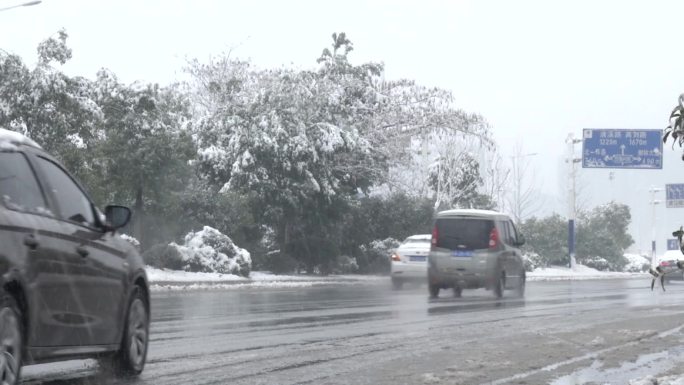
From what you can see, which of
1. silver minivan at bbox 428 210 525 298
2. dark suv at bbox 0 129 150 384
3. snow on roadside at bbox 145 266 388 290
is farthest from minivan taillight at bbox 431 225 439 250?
dark suv at bbox 0 129 150 384

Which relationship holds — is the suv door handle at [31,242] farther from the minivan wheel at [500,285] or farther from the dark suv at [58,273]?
the minivan wheel at [500,285]

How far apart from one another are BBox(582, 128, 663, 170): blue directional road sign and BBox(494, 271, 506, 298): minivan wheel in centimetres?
2749

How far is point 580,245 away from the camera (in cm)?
6500

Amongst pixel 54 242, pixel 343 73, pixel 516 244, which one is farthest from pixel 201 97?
pixel 54 242

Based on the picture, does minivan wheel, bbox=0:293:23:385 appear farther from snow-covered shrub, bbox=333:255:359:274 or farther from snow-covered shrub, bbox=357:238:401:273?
snow-covered shrub, bbox=357:238:401:273

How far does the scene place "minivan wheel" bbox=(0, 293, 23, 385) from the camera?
21.9 feet

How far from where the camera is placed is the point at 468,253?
81.3ft

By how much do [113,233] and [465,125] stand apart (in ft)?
128

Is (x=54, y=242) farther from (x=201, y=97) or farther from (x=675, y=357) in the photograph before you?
(x=201, y=97)

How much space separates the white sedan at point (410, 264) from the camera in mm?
30250

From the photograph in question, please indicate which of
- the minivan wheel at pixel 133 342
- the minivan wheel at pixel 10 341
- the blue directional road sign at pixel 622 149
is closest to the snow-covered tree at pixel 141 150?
the minivan wheel at pixel 133 342

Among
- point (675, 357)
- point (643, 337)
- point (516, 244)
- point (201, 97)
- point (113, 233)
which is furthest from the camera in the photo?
point (201, 97)

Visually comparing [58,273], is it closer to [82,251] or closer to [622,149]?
[82,251]

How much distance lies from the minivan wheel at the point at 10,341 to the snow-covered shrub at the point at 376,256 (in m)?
34.8
